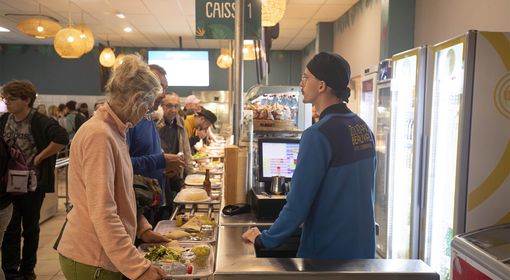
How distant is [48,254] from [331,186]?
4164mm

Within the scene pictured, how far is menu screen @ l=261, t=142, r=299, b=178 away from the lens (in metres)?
2.69

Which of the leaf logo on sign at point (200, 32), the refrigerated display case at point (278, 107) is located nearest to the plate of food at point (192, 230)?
the refrigerated display case at point (278, 107)

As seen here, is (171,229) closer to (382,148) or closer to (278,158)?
(278,158)

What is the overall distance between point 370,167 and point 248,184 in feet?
3.06

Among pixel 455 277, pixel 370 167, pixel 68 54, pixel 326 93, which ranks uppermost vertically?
pixel 68 54

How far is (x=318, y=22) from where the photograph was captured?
970 centimetres

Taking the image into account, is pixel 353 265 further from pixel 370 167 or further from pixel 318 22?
pixel 318 22

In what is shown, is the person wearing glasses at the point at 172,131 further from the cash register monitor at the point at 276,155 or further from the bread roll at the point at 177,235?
the bread roll at the point at 177,235

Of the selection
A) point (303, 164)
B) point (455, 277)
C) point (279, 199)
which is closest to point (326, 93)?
point (303, 164)

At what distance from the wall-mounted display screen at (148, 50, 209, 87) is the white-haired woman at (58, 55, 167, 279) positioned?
33.0 feet

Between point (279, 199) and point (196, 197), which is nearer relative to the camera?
point (279, 199)

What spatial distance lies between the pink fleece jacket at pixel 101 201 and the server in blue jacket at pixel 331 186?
0.51 meters

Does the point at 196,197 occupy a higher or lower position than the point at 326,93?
lower

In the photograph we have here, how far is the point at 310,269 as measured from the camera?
5.14ft
